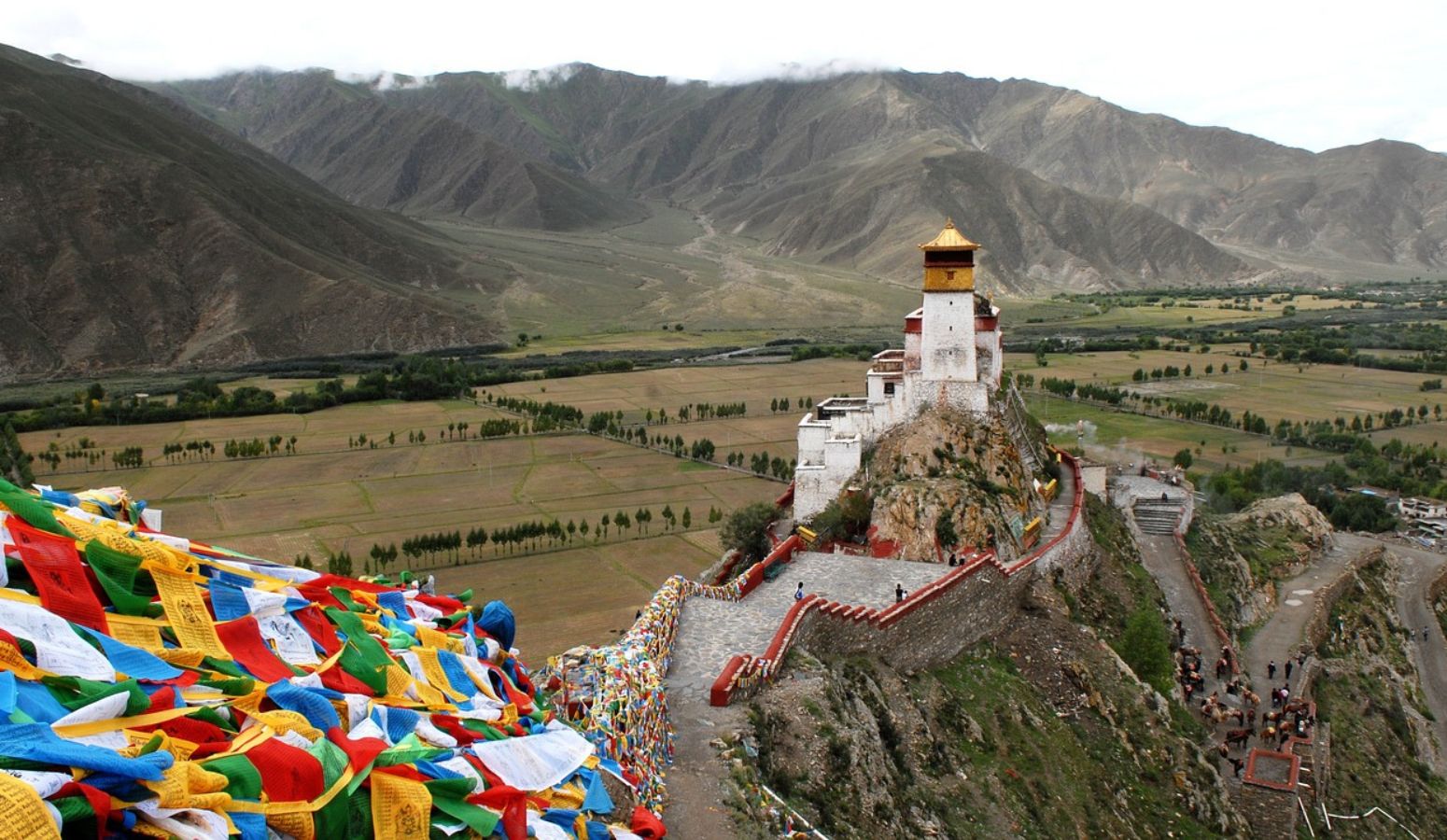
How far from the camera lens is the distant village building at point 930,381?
1060 inches

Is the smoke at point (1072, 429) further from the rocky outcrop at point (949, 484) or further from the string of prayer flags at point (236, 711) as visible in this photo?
the string of prayer flags at point (236, 711)

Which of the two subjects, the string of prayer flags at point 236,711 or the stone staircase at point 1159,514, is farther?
the stone staircase at point 1159,514

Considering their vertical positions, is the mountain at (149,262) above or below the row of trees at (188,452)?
above

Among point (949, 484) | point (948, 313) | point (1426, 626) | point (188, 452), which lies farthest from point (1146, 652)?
point (188, 452)

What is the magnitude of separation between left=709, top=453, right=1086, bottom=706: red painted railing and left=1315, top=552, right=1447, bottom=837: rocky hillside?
7389mm

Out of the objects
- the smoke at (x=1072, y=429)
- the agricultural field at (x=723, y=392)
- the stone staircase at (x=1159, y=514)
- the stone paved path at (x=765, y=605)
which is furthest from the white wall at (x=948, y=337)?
the smoke at (x=1072, y=429)

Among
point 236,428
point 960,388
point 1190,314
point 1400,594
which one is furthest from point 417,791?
point 1190,314

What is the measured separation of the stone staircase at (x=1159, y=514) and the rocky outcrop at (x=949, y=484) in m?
6.86

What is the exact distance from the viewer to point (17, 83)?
114000 millimetres

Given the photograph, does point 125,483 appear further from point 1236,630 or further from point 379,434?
point 1236,630

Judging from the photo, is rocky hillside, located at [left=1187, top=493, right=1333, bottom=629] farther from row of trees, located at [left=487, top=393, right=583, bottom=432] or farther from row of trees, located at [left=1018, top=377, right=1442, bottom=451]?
row of trees, located at [left=487, top=393, right=583, bottom=432]

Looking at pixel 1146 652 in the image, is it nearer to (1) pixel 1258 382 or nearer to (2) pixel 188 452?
(2) pixel 188 452

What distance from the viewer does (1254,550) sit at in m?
35.0

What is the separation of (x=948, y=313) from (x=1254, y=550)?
14.9 meters
